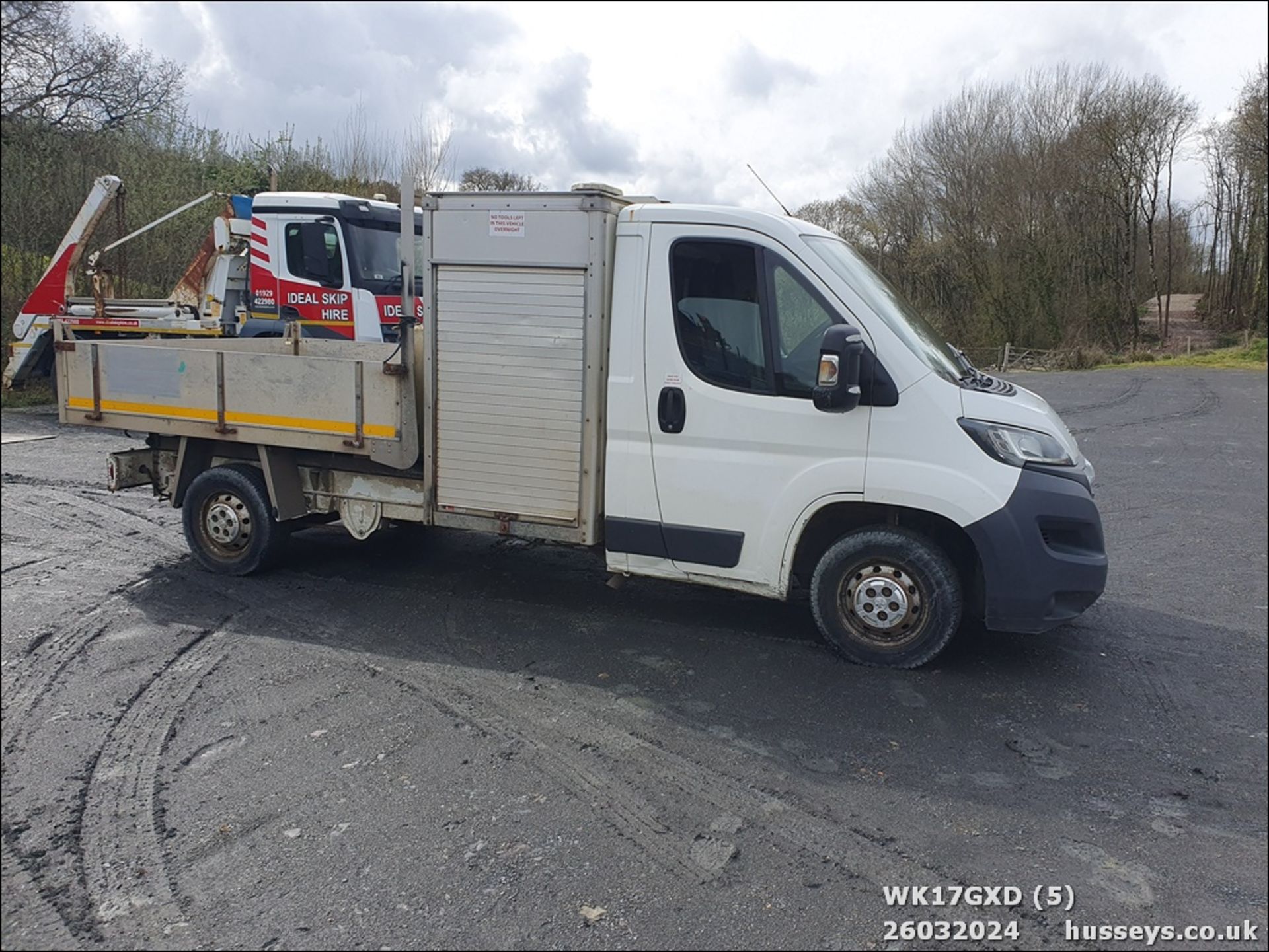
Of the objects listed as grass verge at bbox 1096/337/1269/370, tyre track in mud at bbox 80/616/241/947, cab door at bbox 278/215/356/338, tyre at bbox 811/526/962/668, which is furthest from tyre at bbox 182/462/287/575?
grass verge at bbox 1096/337/1269/370

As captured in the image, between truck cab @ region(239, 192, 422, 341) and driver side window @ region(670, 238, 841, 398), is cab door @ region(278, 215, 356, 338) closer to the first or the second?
truck cab @ region(239, 192, 422, 341)

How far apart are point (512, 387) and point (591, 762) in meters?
2.44

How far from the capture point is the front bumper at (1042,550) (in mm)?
4879

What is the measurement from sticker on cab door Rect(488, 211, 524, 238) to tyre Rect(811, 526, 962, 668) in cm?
258

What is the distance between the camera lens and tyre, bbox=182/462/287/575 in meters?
6.91

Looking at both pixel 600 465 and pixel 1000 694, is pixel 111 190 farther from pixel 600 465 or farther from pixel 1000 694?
pixel 1000 694

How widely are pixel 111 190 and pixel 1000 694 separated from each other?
6.29m

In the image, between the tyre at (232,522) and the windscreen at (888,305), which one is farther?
the tyre at (232,522)

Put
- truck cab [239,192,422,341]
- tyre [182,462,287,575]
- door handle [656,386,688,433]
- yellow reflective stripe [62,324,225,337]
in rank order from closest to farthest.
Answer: door handle [656,386,688,433] → tyre [182,462,287,575] → truck cab [239,192,422,341] → yellow reflective stripe [62,324,225,337]

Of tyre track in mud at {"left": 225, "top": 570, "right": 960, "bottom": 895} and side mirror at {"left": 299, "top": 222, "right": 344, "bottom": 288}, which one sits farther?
side mirror at {"left": 299, "top": 222, "right": 344, "bottom": 288}

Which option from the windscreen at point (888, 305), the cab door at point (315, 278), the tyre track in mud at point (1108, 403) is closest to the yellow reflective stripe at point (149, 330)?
the cab door at point (315, 278)

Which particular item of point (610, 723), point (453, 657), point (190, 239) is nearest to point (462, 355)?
point (453, 657)

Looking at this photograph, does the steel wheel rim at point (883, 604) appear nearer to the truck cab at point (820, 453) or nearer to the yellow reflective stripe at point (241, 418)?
the truck cab at point (820, 453)

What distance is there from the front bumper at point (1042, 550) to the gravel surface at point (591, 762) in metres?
0.47
